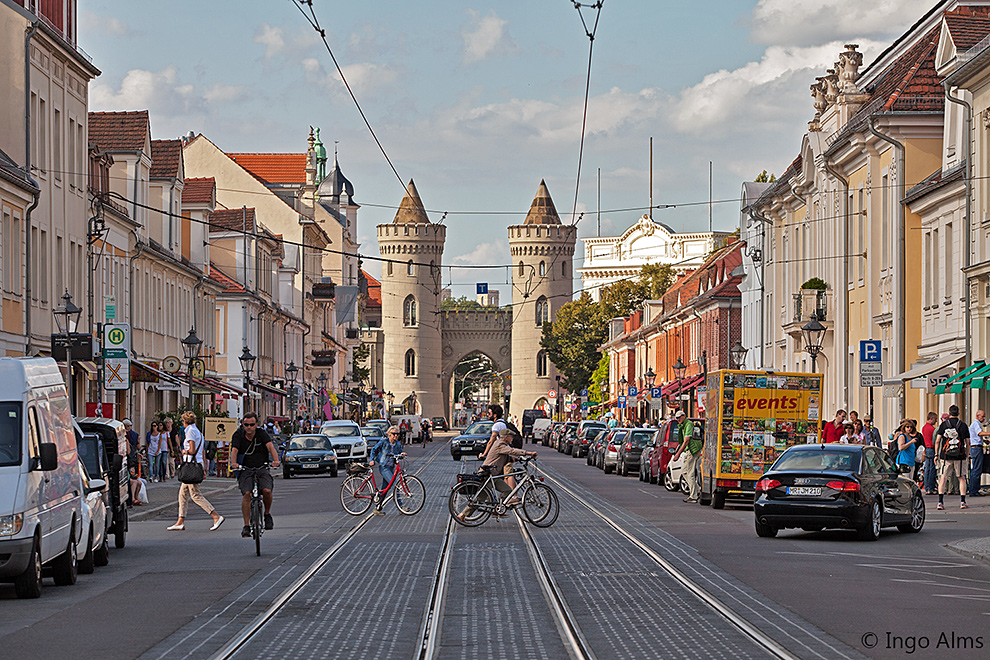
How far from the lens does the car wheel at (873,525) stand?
20.1 metres

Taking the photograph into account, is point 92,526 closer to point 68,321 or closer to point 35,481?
point 35,481

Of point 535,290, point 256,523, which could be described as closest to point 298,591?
point 256,523

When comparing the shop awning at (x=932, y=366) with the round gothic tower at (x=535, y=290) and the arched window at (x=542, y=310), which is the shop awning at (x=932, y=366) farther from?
the arched window at (x=542, y=310)

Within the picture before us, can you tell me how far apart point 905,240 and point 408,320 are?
112 m

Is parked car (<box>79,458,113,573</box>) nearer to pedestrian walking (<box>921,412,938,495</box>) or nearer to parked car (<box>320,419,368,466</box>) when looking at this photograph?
pedestrian walking (<box>921,412,938,495</box>)

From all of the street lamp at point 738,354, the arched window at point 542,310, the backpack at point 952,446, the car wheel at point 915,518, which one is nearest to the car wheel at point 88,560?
the car wheel at point 915,518

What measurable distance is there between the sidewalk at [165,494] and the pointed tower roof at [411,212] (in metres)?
109

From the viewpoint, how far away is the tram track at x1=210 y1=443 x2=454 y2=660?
1011cm

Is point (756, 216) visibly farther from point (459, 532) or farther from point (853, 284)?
point (459, 532)

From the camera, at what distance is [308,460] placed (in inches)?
1718

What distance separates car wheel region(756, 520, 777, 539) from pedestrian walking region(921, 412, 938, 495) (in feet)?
33.5

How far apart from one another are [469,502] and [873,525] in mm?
5888

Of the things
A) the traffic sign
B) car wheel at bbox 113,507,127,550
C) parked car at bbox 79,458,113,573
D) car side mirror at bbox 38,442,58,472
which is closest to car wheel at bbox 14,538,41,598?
car side mirror at bbox 38,442,58,472

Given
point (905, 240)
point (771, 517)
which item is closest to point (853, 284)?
point (905, 240)
